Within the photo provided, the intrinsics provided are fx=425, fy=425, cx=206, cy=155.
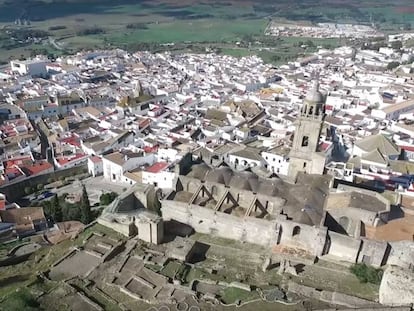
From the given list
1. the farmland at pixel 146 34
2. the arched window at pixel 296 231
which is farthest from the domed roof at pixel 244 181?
the farmland at pixel 146 34

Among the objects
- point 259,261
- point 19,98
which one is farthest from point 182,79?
point 259,261

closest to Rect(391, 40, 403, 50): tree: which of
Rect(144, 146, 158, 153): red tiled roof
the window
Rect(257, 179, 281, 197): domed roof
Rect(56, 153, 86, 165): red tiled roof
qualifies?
Rect(144, 146, 158, 153): red tiled roof

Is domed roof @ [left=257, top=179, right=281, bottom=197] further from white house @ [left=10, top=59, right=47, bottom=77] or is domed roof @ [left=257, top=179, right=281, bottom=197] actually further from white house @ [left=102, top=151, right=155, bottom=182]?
white house @ [left=10, top=59, right=47, bottom=77]

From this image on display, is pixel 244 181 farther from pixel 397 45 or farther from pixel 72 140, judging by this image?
pixel 397 45

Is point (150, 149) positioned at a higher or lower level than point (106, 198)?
higher

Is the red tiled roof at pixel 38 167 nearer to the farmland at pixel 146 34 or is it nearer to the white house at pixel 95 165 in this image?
Result: the white house at pixel 95 165

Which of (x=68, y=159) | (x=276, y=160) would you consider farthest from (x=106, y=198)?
(x=276, y=160)
